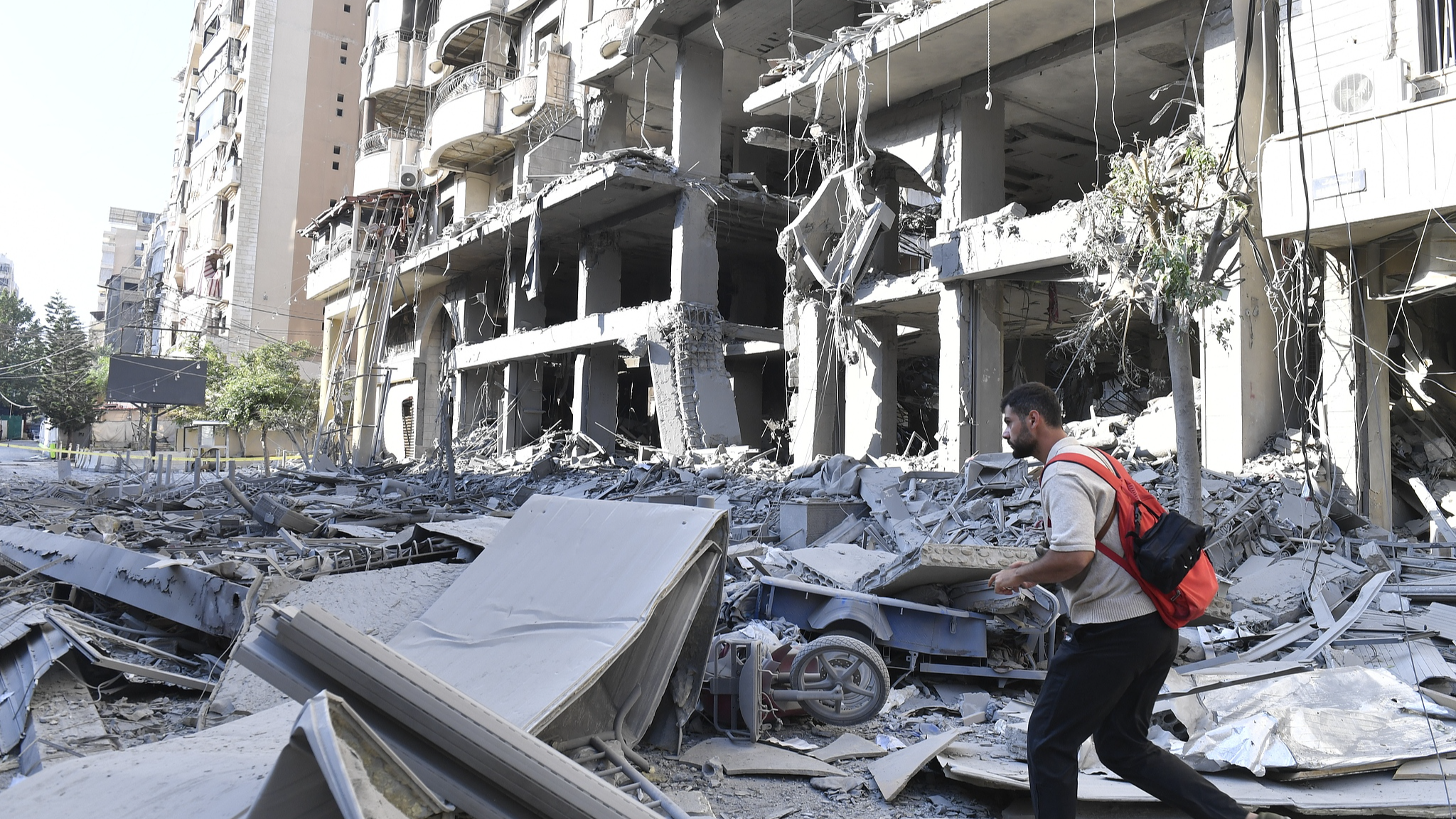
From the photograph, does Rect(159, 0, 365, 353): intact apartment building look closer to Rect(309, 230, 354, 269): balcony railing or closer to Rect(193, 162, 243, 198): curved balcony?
Rect(193, 162, 243, 198): curved balcony

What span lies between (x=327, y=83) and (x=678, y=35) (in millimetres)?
41718

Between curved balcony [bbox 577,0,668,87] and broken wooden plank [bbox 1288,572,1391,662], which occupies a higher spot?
curved balcony [bbox 577,0,668,87]

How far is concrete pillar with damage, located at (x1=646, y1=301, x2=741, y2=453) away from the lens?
19.0 m

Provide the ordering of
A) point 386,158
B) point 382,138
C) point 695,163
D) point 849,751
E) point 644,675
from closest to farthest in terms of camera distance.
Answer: point 644,675, point 849,751, point 695,163, point 386,158, point 382,138

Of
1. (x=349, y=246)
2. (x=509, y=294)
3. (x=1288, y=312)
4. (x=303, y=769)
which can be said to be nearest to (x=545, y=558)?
(x=303, y=769)

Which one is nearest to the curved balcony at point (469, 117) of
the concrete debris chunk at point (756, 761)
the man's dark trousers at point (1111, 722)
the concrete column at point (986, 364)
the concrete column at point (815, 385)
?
the concrete column at point (815, 385)

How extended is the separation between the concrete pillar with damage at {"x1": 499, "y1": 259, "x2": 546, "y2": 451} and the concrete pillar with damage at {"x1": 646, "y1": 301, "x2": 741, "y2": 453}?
735 cm

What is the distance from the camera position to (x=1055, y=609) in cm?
583

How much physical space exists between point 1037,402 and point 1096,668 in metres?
0.97

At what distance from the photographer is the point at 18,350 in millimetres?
43625

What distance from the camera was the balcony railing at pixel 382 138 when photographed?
33.4m

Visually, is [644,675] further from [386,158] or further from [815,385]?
[386,158]

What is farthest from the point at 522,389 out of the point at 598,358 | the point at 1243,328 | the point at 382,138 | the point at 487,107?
the point at 1243,328

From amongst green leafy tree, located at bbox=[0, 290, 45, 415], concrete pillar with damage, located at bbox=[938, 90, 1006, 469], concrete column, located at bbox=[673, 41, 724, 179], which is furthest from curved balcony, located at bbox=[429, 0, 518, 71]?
green leafy tree, located at bbox=[0, 290, 45, 415]
